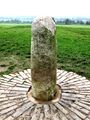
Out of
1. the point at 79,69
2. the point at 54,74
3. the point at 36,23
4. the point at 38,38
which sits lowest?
the point at 79,69

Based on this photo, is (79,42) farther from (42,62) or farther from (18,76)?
(42,62)

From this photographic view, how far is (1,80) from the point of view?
5.38 m

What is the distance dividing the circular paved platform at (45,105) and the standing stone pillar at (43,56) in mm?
328

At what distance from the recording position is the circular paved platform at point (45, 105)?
13.2ft

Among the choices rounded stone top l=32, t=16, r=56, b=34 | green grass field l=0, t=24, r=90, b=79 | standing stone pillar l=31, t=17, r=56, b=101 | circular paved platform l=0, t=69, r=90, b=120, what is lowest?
green grass field l=0, t=24, r=90, b=79

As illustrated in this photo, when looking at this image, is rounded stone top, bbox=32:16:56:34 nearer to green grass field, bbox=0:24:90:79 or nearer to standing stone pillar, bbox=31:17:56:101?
standing stone pillar, bbox=31:17:56:101

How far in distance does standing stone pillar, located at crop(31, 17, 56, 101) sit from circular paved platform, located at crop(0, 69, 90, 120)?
0.33m

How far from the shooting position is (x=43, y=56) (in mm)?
4211

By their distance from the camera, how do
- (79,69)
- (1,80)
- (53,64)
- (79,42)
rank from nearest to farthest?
(53,64)
(1,80)
(79,69)
(79,42)

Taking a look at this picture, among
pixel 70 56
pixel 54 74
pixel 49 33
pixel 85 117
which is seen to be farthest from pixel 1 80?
pixel 70 56

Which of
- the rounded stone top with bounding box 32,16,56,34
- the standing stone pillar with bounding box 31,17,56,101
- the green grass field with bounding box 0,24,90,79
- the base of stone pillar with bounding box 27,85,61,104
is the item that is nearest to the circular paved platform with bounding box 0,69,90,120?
the base of stone pillar with bounding box 27,85,61,104

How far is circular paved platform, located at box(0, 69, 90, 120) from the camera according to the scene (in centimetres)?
403

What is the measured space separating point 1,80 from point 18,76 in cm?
42

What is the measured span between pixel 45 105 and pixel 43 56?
898 mm
